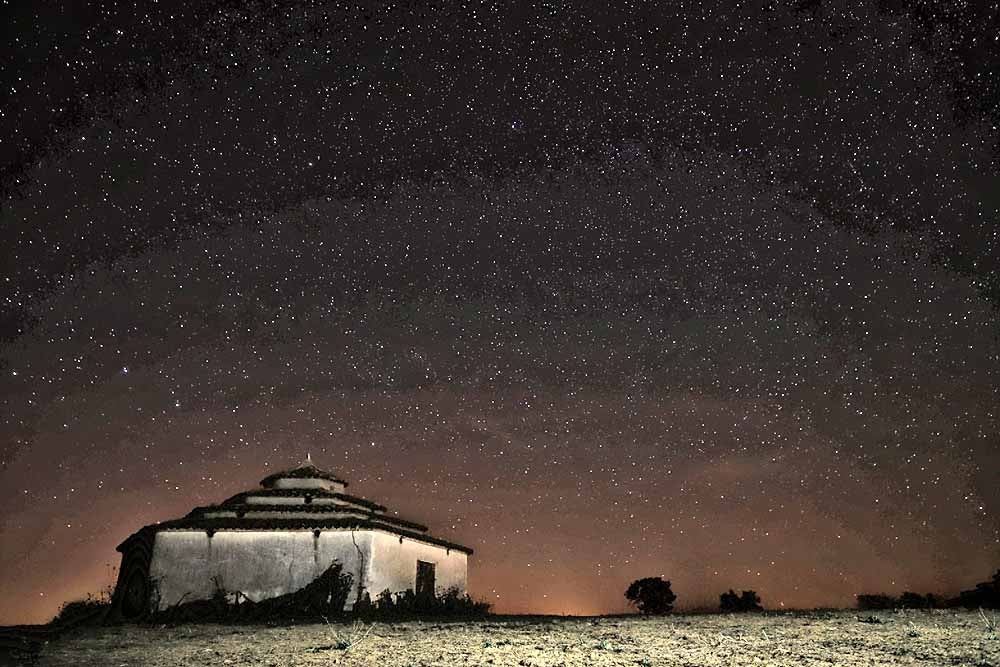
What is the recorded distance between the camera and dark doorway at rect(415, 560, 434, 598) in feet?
83.8

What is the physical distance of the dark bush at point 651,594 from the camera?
33344mm

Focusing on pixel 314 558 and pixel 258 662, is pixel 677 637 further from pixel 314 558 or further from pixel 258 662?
pixel 314 558

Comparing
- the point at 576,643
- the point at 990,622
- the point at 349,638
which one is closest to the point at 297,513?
the point at 349,638

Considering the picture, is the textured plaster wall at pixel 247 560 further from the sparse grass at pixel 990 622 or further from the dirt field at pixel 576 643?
the sparse grass at pixel 990 622

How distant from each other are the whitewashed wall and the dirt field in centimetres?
618

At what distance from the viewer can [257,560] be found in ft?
74.7

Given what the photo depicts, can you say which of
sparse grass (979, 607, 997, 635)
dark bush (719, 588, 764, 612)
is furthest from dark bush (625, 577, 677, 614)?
sparse grass (979, 607, 997, 635)

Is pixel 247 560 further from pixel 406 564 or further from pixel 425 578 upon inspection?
pixel 425 578

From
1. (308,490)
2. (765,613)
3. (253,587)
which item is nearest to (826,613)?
(765,613)

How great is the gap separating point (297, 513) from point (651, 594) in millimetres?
17058

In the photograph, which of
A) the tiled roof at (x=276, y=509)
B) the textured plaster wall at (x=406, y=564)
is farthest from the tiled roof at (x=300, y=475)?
the textured plaster wall at (x=406, y=564)

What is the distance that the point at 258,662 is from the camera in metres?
11.0

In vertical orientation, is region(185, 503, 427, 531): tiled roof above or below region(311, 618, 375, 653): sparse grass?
above

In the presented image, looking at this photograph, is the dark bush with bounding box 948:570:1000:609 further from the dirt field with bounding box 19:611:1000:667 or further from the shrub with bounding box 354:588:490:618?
the shrub with bounding box 354:588:490:618
